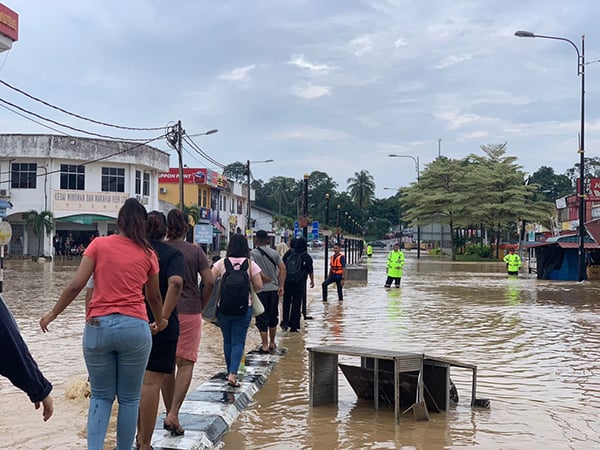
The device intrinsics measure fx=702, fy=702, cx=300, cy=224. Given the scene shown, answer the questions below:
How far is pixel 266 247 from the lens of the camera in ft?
31.2

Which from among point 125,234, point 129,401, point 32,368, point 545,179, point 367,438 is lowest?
point 367,438

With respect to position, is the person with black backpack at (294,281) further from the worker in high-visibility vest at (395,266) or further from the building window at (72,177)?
the building window at (72,177)

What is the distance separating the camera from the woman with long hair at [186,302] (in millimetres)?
5648

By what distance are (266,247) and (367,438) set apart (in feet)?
13.4

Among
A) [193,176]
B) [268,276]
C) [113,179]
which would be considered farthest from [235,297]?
[193,176]

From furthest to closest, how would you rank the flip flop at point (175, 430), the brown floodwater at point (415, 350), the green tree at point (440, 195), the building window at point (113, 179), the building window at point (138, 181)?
the green tree at point (440, 195) < the building window at point (138, 181) < the building window at point (113, 179) < the brown floodwater at point (415, 350) < the flip flop at point (175, 430)

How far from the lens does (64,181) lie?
47.9m

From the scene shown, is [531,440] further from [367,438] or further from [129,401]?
[129,401]

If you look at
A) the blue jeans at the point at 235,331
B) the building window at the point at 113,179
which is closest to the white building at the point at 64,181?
the building window at the point at 113,179

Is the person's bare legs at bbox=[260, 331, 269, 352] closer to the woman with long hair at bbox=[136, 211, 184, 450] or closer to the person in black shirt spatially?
the woman with long hair at bbox=[136, 211, 184, 450]

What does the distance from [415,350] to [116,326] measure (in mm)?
6763

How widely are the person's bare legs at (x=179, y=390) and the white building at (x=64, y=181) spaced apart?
142 feet

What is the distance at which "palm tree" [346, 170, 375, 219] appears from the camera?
406ft

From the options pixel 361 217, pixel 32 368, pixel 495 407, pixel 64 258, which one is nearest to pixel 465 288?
pixel 495 407
